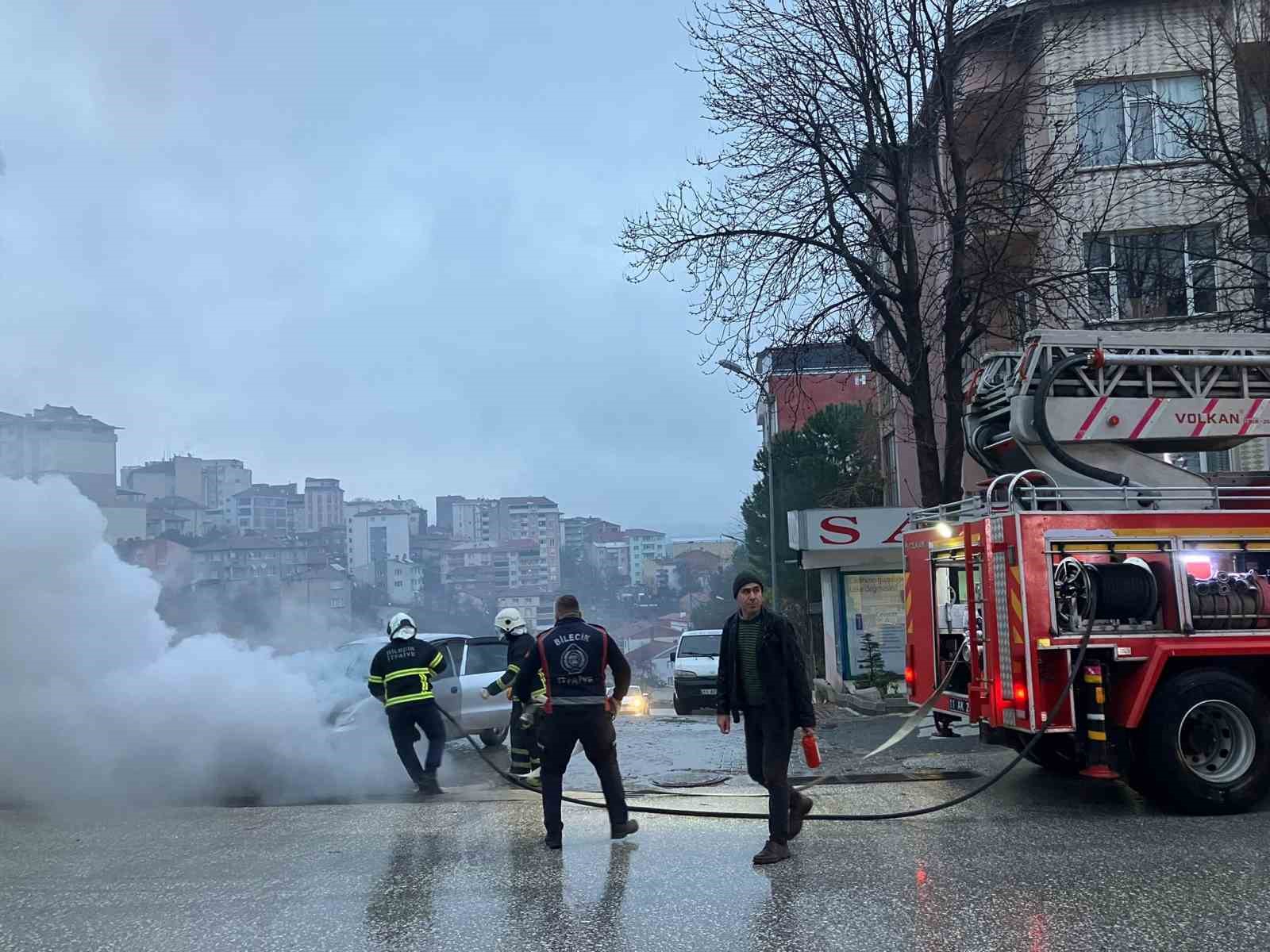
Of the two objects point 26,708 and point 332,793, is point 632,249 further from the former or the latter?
point 26,708

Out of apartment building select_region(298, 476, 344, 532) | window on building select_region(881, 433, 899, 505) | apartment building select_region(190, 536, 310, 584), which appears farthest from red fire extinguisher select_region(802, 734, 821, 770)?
apartment building select_region(298, 476, 344, 532)

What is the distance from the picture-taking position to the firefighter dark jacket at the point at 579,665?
24.0 feet

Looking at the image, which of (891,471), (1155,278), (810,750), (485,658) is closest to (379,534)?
(891,471)

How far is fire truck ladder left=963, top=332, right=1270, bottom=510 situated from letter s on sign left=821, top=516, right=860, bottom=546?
10.8 meters

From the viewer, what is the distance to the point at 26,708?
928cm

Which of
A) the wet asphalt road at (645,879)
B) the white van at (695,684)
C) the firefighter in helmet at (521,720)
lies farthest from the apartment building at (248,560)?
the wet asphalt road at (645,879)

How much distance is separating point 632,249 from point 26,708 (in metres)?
8.87

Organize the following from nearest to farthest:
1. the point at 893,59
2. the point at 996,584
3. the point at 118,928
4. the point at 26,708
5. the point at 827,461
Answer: the point at 118,928, the point at 996,584, the point at 26,708, the point at 893,59, the point at 827,461

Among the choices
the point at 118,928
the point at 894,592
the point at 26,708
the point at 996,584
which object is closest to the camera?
the point at 118,928

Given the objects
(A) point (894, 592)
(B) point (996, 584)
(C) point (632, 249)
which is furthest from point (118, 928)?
(A) point (894, 592)

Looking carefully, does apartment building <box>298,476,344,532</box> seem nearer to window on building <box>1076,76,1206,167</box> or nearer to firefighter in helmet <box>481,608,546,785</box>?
window on building <box>1076,76,1206,167</box>

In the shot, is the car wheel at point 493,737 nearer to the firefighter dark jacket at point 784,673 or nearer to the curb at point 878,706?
the curb at point 878,706

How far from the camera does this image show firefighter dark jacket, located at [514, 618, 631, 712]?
7316 mm

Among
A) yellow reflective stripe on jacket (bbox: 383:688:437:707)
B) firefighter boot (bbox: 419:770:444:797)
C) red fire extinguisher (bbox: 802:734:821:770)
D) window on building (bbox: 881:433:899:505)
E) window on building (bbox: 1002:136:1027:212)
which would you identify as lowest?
firefighter boot (bbox: 419:770:444:797)
